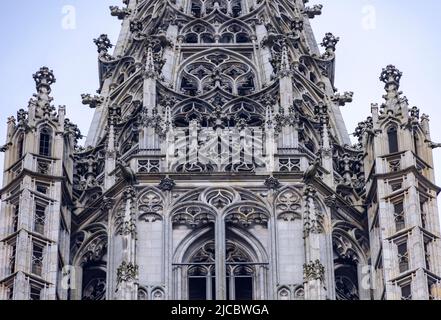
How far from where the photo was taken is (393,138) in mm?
73375

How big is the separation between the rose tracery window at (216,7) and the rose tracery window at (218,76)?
10.5 ft

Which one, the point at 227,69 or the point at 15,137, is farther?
the point at 227,69

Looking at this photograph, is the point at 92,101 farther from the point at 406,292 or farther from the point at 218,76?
the point at 406,292

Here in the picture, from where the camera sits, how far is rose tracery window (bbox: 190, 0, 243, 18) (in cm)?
8331

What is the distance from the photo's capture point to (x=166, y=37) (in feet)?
267

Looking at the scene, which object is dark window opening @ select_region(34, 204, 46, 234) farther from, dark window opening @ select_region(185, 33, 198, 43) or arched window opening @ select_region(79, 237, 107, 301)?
dark window opening @ select_region(185, 33, 198, 43)

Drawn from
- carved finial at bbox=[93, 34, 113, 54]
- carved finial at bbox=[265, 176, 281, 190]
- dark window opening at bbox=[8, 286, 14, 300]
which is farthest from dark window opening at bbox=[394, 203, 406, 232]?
carved finial at bbox=[93, 34, 113, 54]

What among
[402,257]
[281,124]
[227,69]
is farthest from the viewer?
[227,69]

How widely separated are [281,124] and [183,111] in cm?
359

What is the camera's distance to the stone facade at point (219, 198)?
6906 cm

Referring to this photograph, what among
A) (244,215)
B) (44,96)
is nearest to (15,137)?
(44,96)

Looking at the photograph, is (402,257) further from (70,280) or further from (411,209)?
(70,280)

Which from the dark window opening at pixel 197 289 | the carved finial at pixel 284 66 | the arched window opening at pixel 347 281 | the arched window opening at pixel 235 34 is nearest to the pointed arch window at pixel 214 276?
the dark window opening at pixel 197 289

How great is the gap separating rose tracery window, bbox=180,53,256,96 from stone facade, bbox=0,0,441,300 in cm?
13
